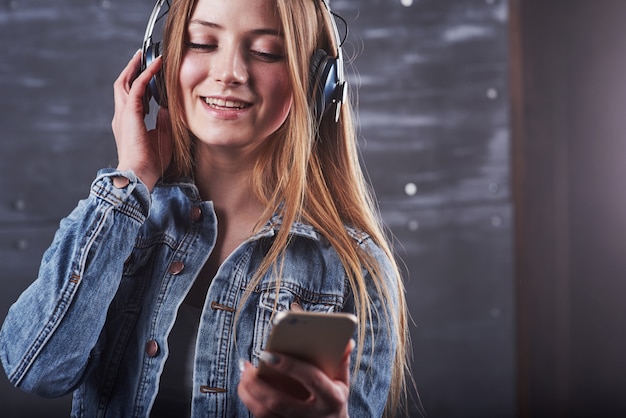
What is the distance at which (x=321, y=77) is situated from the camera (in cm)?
116

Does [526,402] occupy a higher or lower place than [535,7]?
lower

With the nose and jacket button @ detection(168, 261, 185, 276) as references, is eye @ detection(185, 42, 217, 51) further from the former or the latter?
jacket button @ detection(168, 261, 185, 276)

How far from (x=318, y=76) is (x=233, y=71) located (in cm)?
14

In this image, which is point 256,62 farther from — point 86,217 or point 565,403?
point 565,403

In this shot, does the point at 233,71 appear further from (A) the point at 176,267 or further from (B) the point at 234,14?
(A) the point at 176,267

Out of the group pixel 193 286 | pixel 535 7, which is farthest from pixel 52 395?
pixel 535 7

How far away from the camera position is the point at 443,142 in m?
1.96

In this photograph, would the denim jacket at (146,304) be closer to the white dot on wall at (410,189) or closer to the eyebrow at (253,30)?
the eyebrow at (253,30)

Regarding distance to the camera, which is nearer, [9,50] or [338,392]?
[338,392]

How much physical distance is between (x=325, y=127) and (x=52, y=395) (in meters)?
0.60

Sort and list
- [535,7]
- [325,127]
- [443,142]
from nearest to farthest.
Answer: [325,127] → [443,142] → [535,7]

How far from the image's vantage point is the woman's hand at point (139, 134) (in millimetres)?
1108

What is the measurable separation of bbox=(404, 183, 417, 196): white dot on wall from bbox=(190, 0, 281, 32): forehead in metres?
0.90

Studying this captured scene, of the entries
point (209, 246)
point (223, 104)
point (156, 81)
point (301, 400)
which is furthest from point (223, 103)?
point (301, 400)
